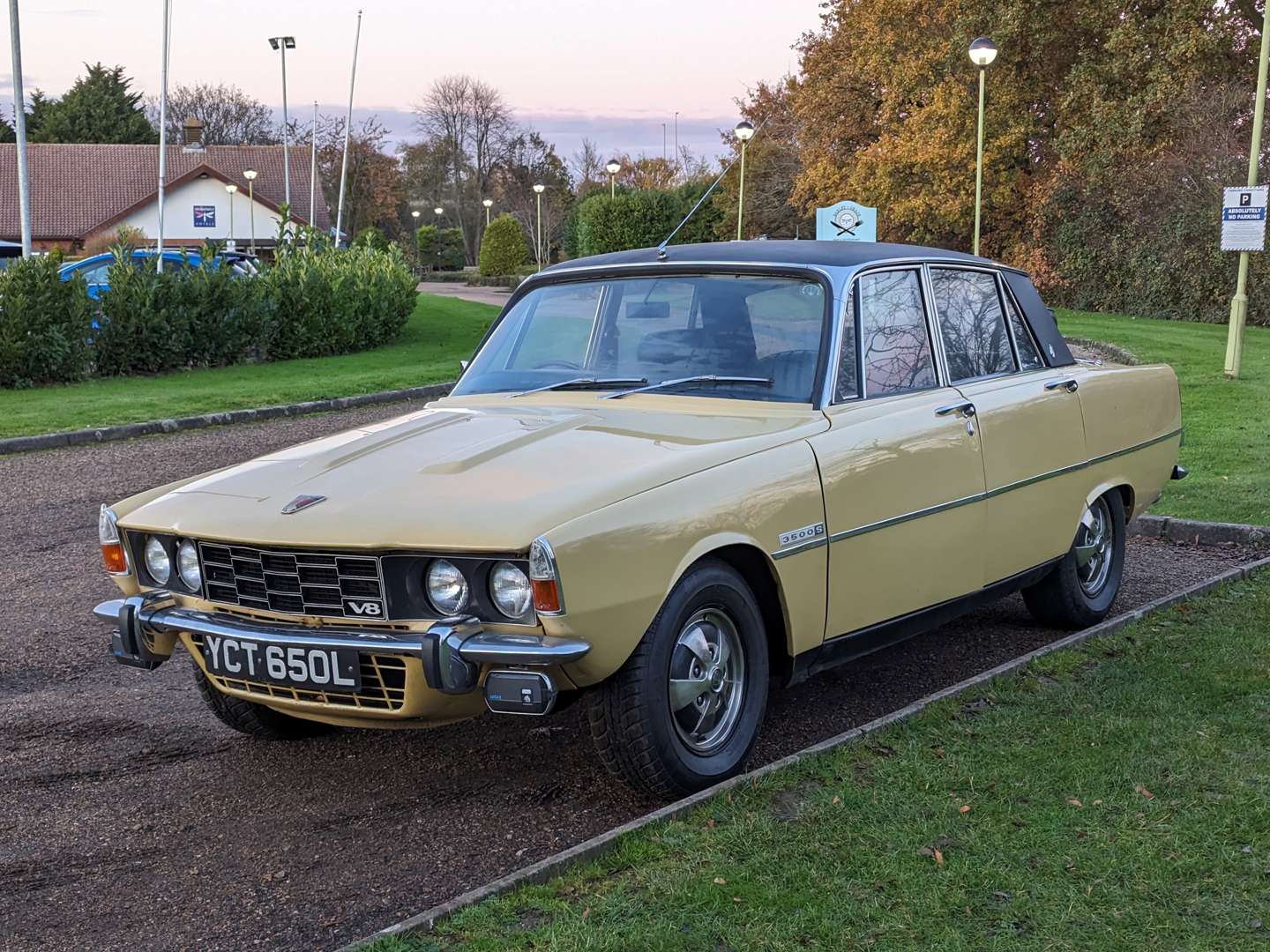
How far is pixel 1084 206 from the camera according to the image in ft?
119

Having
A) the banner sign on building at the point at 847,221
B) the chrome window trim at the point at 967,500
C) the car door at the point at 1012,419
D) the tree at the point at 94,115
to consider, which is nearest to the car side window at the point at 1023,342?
the car door at the point at 1012,419

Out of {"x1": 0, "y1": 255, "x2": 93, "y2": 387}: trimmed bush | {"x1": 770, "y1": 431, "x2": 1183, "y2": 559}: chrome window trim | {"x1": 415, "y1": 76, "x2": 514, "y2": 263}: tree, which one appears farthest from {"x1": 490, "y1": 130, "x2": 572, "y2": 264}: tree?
{"x1": 770, "y1": 431, "x2": 1183, "y2": 559}: chrome window trim

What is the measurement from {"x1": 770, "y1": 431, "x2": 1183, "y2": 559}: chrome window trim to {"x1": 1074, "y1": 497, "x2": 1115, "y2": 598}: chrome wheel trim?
27cm

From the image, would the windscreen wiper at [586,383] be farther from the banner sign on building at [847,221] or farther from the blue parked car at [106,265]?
the banner sign on building at [847,221]

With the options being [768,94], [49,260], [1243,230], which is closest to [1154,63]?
[1243,230]

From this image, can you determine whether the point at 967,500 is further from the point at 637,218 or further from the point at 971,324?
the point at 637,218

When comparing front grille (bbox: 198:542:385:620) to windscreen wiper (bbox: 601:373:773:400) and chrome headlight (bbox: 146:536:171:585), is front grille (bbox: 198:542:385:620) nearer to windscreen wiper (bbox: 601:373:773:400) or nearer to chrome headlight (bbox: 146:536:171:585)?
chrome headlight (bbox: 146:536:171:585)

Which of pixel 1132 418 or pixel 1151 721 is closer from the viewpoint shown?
pixel 1151 721

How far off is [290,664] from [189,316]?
17050mm

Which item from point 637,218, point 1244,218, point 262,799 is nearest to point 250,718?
point 262,799

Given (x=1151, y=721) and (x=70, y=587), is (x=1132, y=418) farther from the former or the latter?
(x=70, y=587)

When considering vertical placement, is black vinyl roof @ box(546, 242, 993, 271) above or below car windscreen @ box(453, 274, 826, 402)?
above

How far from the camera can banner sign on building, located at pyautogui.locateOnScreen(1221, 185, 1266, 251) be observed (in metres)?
17.0

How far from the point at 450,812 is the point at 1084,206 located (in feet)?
116
